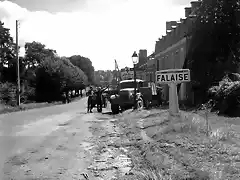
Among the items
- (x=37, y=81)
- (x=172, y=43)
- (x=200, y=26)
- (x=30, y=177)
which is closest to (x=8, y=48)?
(x=37, y=81)

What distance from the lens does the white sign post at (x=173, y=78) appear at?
13.3 metres

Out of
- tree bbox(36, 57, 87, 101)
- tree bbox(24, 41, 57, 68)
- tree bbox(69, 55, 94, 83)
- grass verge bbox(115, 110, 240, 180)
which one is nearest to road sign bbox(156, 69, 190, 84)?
grass verge bbox(115, 110, 240, 180)

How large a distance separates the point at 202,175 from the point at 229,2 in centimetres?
2102

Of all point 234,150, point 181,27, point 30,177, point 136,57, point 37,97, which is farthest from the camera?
point 37,97

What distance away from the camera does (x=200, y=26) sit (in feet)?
83.3

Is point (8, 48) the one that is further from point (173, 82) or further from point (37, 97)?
point (173, 82)

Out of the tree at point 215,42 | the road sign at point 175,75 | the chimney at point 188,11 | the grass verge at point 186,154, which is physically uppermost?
the chimney at point 188,11

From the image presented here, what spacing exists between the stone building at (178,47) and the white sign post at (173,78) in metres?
14.2

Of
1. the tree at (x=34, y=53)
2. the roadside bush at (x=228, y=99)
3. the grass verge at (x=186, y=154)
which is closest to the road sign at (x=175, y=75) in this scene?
the grass verge at (x=186, y=154)

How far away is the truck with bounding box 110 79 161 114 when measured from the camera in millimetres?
24828

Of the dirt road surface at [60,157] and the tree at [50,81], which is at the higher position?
the tree at [50,81]

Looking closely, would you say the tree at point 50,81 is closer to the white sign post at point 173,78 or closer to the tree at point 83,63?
the white sign post at point 173,78

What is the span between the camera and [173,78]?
13.4 m

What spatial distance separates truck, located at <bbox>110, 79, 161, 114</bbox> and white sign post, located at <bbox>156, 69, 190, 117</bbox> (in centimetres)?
1027
